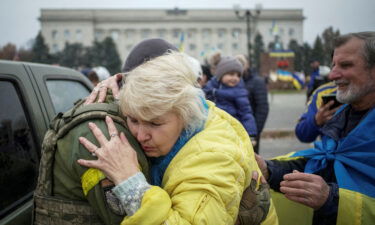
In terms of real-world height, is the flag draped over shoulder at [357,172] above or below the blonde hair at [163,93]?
below

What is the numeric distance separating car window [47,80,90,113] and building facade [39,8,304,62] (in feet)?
236

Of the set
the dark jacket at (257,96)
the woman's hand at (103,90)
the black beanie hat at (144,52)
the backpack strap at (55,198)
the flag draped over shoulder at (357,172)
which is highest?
the black beanie hat at (144,52)

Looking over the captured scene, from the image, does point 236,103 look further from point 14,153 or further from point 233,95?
point 14,153

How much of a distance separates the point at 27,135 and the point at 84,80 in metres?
1.23

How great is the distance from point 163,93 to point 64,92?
1650 mm

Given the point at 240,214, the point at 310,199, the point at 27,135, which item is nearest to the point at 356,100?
the point at 310,199

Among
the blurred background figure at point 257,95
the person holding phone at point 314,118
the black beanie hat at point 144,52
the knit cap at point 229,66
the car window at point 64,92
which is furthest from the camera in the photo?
the blurred background figure at point 257,95

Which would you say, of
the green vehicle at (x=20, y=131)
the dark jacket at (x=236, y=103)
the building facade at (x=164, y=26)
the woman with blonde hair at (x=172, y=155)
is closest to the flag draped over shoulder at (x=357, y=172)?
the woman with blonde hair at (x=172, y=155)

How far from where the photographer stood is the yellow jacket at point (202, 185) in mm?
1165

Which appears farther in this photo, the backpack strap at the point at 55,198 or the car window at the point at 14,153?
the car window at the point at 14,153

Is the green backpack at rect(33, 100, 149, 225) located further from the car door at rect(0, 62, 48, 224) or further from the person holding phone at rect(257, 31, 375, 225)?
the person holding phone at rect(257, 31, 375, 225)

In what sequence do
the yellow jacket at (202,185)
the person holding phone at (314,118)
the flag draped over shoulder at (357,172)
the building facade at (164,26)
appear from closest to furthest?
1. the yellow jacket at (202,185)
2. the flag draped over shoulder at (357,172)
3. the person holding phone at (314,118)
4. the building facade at (164,26)

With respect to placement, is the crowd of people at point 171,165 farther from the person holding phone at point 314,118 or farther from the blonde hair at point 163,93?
the person holding phone at point 314,118

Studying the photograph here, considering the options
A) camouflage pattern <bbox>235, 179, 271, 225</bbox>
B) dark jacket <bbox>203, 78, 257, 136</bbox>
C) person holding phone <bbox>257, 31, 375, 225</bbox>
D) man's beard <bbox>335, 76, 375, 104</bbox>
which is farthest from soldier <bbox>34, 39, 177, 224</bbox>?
dark jacket <bbox>203, 78, 257, 136</bbox>
